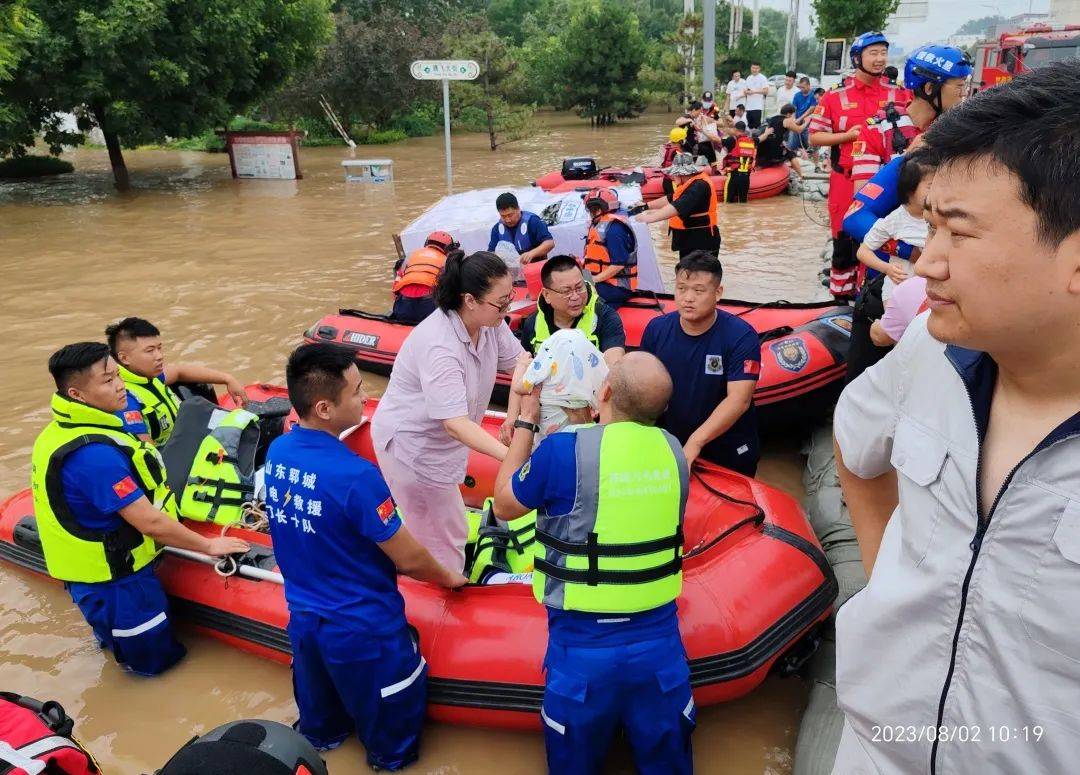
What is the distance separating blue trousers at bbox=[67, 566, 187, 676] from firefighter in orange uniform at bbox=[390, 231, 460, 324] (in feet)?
10.5

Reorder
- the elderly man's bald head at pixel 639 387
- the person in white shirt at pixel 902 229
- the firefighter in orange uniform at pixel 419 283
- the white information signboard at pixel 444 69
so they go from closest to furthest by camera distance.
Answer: the elderly man's bald head at pixel 639 387 < the person in white shirt at pixel 902 229 < the firefighter in orange uniform at pixel 419 283 < the white information signboard at pixel 444 69

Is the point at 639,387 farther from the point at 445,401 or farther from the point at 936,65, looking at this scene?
the point at 936,65

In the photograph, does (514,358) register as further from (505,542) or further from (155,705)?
(155,705)

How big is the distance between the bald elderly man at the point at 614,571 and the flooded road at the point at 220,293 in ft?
1.79

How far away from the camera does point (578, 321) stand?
379 centimetres

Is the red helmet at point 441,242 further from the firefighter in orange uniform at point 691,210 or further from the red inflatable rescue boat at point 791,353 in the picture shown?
the firefighter in orange uniform at point 691,210

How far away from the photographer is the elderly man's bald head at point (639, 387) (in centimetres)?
199

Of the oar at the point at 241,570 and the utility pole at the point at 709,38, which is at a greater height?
the utility pole at the point at 709,38

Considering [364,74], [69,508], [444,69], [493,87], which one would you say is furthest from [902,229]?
[364,74]

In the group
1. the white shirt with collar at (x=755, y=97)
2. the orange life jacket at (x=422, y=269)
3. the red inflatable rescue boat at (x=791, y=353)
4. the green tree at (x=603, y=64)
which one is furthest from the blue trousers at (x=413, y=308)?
the green tree at (x=603, y=64)

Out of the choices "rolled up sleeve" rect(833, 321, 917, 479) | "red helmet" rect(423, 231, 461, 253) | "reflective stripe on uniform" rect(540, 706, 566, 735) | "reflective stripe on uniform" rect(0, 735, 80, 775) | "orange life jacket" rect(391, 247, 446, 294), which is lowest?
"reflective stripe on uniform" rect(540, 706, 566, 735)

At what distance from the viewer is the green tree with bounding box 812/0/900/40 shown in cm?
2656

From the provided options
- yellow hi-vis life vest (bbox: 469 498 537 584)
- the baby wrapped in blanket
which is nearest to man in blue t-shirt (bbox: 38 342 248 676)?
yellow hi-vis life vest (bbox: 469 498 537 584)

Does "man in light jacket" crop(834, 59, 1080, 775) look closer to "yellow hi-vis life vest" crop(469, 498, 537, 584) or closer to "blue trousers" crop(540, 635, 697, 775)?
"blue trousers" crop(540, 635, 697, 775)
